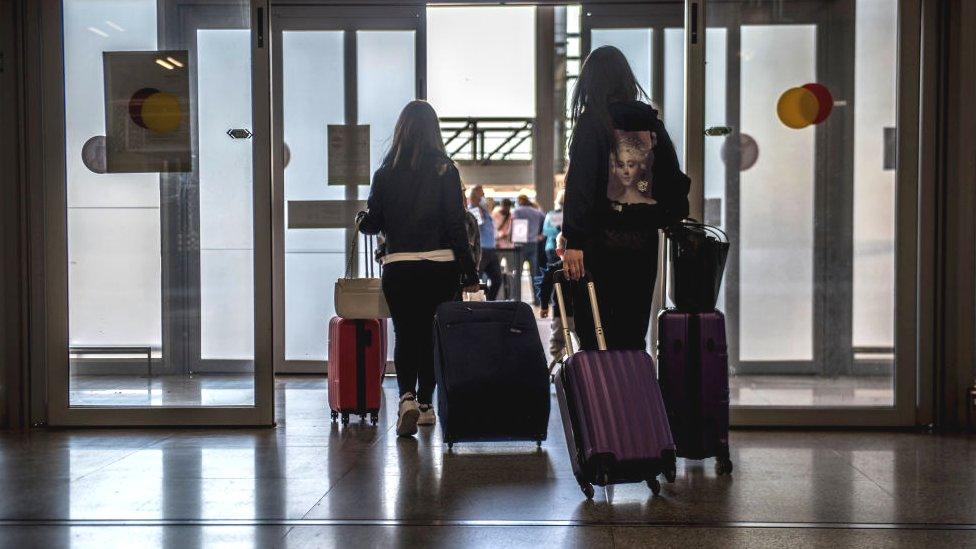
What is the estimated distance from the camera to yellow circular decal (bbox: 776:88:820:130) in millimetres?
5086

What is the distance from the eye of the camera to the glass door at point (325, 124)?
7488 mm

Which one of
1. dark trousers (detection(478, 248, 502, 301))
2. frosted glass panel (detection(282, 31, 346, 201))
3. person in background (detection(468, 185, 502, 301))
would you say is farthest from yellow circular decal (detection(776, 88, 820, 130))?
dark trousers (detection(478, 248, 502, 301))

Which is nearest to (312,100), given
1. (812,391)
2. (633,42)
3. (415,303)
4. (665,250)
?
(633,42)

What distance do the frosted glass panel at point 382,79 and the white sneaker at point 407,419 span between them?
3.08m

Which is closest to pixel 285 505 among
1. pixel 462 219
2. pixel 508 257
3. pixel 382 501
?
pixel 382 501

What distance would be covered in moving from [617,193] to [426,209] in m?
1.30

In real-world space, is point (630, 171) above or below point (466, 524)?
above

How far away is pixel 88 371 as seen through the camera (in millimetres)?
5152

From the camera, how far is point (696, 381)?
12.8 feet

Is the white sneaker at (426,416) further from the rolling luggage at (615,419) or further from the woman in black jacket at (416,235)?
the rolling luggage at (615,419)

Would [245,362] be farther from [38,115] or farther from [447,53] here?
[447,53]

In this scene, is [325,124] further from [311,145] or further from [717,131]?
[717,131]

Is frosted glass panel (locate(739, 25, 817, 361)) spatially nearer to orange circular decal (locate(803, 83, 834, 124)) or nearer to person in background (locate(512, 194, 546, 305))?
orange circular decal (locate(803, 83, 834, 124))

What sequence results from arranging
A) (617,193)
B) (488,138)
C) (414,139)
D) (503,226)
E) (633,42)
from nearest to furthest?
(617,193)
(414,139)
(633,42)
(503,226)
(488,138)
